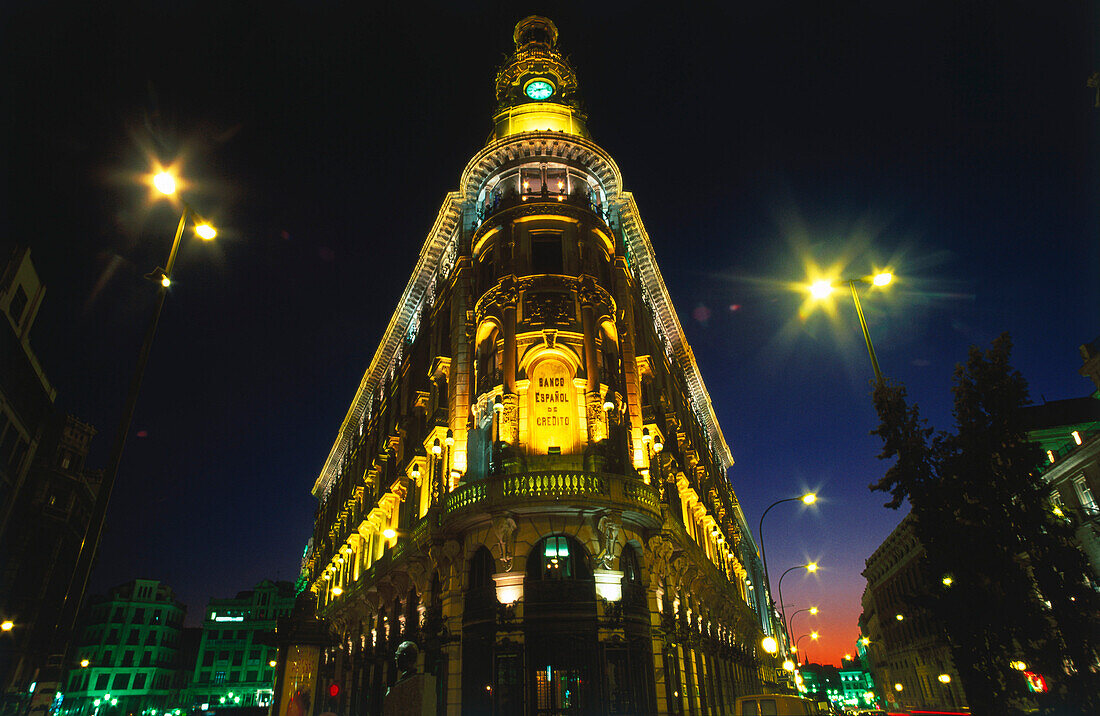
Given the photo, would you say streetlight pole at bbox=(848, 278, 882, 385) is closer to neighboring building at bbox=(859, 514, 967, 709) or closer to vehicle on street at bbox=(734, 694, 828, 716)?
vehicle on street at bbox=(734, 694, 828, 716)

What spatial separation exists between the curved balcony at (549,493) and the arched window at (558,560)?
1658mm

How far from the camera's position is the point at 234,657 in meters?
99.6

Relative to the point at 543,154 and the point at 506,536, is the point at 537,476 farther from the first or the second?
the point at 543,154

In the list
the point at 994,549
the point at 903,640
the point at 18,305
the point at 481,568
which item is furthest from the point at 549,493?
the point at 903,640

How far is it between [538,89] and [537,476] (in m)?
30.2

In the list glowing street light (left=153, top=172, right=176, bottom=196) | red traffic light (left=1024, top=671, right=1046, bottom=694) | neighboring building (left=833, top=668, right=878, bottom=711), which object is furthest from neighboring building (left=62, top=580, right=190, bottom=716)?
neighboring building (left=833, top=668, right=878, bottom=711)

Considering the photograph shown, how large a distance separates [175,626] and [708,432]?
314 feet

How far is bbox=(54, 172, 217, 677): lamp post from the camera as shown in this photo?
8.64 metres

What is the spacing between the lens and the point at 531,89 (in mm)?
41250

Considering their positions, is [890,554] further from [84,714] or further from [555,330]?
[84,714]

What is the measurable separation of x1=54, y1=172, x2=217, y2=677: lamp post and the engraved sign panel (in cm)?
1552

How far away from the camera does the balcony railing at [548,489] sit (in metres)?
21.5

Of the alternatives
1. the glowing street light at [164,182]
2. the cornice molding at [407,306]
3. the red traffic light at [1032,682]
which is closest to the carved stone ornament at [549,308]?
the cornice molding at [407,306]

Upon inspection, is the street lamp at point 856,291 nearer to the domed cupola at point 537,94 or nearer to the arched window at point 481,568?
the arched window at point 481,568
